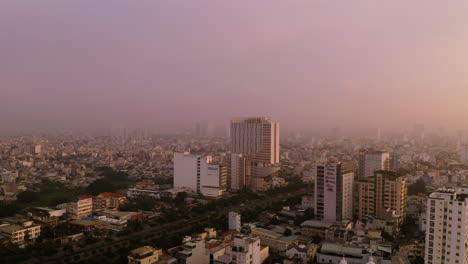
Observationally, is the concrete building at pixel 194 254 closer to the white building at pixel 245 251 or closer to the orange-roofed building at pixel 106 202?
the white building at pixel 245 251

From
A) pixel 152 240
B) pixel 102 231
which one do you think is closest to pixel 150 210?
pixel 102 231

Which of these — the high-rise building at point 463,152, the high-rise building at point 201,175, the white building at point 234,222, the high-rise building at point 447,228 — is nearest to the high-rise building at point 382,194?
the white building at point 234,222

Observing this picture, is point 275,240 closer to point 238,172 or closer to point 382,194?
point 382,194

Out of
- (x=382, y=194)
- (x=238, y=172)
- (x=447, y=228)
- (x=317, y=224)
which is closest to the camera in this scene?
(x=447, y=228)

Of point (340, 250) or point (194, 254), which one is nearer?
point (194, 254)

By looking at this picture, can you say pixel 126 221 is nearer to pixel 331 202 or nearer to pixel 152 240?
pixel 152 240

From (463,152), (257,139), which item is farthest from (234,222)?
(463,152)
